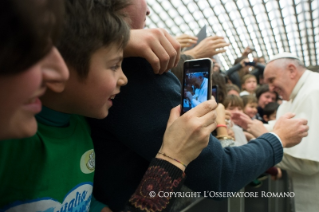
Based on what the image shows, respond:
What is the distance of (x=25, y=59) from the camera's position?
46 cm

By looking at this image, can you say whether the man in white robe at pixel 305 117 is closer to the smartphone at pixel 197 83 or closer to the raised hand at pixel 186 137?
the smartphone at pixel 197 83

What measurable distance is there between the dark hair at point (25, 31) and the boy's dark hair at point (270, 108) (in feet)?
15.6

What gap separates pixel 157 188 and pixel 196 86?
429mm

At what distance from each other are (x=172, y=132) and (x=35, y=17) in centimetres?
58

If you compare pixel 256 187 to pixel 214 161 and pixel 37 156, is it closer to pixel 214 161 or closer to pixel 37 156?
pixel 214 161

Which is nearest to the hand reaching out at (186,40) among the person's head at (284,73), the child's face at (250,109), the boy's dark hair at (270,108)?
the person's head at (284,73)

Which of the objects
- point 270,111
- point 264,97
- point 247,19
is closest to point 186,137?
point 270,111

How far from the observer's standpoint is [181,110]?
38.5 inches

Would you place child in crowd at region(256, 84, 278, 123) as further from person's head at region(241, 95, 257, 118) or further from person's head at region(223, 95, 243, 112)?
person's head at region(223, 95, 243, 112)

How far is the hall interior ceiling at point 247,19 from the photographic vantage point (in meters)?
17.8

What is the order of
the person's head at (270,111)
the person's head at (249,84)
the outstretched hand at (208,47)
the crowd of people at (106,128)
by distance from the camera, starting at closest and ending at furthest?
1. the crowd of people at (106,128)
2. the outstretched hand at (208,47)
3. the person's head at (270,111)
4. the person's head at (249,84)

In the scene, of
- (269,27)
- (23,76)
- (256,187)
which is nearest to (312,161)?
(256,187)

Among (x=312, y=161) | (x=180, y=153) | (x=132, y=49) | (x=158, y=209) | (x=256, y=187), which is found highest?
(x=132, y=49)

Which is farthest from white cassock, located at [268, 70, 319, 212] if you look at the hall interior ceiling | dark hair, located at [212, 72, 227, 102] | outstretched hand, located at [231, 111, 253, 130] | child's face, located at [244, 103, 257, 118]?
the hall interior ceiling
